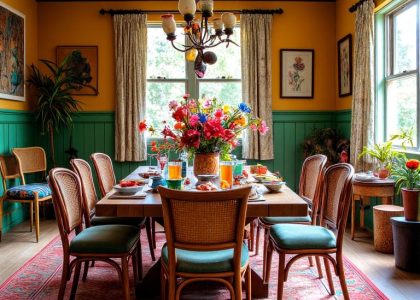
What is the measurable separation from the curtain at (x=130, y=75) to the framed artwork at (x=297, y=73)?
1768 millimetres

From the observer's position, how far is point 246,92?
5.03 meters

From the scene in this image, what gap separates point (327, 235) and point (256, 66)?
3.05 m

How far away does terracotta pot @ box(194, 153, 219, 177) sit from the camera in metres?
2.69

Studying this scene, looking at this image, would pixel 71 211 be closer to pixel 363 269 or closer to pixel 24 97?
pixel 363 269

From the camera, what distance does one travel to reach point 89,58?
5.12 metres

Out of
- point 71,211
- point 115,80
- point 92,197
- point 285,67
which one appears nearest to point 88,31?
point 115,80

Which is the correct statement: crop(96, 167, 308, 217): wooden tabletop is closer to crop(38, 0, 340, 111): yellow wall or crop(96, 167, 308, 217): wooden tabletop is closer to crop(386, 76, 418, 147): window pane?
crop(386, 76, 418, 147): window pane

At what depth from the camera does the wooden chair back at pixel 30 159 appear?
441cm

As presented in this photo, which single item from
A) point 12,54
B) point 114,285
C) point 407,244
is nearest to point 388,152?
point 407,244

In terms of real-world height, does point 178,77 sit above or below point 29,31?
below

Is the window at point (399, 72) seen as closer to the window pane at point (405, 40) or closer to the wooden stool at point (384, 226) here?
the window pane at point (405, 40)

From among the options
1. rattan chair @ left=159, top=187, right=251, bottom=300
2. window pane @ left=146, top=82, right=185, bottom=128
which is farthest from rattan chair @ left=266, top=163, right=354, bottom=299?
window pane @ left=146, top=82, right=185, bottom=128

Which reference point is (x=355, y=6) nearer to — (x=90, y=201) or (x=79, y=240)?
(x=90, y=201)

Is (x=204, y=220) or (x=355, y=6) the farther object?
(x=355, y=6)
